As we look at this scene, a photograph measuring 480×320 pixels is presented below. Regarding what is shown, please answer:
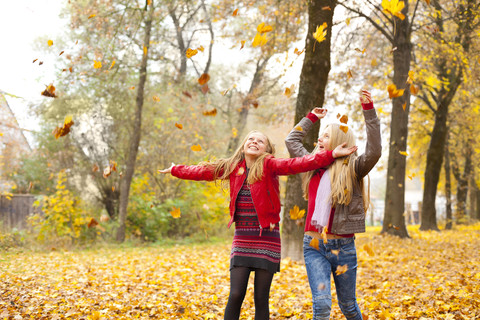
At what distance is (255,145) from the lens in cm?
374

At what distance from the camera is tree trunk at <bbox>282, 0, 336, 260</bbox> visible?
8.06 meters

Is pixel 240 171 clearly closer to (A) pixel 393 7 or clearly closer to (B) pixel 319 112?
(B) pixel 319 112

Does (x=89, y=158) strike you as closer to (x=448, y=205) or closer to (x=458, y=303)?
(x=458, y=303)

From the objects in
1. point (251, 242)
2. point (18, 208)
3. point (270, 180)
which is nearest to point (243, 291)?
point (251, 242)

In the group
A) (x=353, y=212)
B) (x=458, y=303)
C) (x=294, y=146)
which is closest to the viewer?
(x=353, y=212)

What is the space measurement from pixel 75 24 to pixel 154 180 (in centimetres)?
550

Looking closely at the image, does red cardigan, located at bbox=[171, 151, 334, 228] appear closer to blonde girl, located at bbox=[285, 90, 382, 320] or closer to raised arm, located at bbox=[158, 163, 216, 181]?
raised arm, located at bbox=[158, 163, 216, 181]

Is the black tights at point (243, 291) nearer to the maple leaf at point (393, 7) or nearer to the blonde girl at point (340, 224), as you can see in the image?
the blonde girl at point (340, 224)

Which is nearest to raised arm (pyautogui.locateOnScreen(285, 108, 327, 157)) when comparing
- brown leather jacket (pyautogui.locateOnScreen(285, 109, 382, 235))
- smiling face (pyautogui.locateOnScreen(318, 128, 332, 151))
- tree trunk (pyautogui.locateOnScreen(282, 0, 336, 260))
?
smiling face (pyautogui.locateOnScreen(318, 128, 332, 151))

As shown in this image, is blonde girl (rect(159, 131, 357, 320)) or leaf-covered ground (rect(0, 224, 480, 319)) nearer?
blonde girl (rect(159, 131, 357, 320))

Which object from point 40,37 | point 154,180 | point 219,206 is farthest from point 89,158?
point 40,37

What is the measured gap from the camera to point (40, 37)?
2114 cm

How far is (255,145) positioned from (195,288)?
128 inches

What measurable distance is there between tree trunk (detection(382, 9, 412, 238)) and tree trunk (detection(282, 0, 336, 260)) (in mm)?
5047
